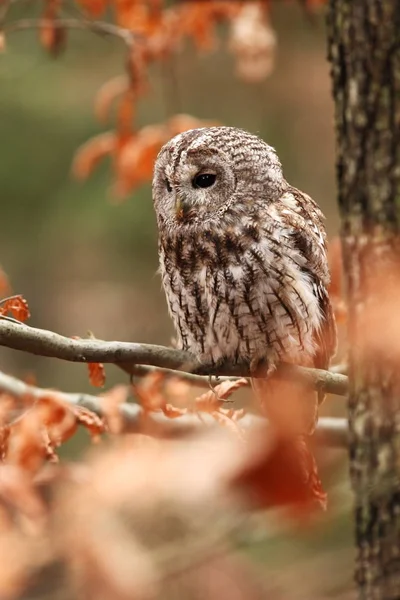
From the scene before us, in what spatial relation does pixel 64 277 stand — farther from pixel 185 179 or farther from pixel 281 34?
pixel 185 179

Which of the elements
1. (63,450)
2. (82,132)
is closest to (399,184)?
(63,450)

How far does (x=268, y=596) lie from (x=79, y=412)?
111 cm

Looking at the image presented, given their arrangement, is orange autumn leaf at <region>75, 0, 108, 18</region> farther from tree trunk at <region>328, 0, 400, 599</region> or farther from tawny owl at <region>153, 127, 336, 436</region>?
tree trunk at <region>328, 0, 400, 599</region>

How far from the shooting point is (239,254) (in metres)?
2.96

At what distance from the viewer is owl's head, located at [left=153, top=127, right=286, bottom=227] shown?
10.1 feet

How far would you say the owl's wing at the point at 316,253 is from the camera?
120 inches

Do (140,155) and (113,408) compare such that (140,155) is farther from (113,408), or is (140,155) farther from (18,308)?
(18,308)

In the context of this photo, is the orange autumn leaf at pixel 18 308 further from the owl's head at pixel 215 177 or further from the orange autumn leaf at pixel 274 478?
the orange autumn leaf at pixel 274 478

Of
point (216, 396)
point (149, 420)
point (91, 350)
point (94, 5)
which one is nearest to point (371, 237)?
point (91, 350)

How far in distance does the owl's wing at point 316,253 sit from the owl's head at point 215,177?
0.09 metres

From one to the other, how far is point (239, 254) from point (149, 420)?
575mm

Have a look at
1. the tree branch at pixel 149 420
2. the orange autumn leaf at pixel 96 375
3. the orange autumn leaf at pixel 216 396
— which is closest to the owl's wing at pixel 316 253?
the tree branch at pixel 149 420

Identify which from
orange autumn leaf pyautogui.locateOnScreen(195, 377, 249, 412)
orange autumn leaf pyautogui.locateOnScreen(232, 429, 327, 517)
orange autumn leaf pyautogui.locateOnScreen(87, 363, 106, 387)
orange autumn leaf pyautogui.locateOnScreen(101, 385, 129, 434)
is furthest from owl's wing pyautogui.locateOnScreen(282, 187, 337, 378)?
orange autumn leaf pyautogui.locateOnScreen(232, 429, 327, 517)

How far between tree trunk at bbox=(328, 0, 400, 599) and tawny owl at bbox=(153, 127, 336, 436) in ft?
3.06
